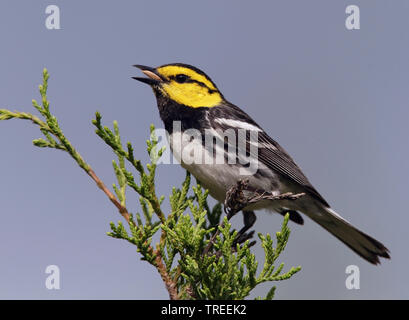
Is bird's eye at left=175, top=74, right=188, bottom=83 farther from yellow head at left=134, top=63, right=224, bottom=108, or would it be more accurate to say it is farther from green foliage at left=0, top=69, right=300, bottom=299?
green foliage at left=0, top=69, right=300, bottom=299


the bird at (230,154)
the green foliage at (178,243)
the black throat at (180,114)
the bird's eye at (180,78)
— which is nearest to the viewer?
the green foliage at (178,243)

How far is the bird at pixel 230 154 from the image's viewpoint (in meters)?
4.11

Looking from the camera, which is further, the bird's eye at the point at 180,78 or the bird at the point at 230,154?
the bird's eye at the point at 180,78

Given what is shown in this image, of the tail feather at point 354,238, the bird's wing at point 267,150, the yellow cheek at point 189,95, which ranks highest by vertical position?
the yellow cheek at point 189,95

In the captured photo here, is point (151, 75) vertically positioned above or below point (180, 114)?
above

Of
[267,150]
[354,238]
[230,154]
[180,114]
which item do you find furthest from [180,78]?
[354,238]

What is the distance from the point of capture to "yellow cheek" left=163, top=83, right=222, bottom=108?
4.49 meters

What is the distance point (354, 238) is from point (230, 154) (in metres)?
1.51

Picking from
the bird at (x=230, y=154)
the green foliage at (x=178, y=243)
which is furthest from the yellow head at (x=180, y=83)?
the green foliage at (x=178, y=243)

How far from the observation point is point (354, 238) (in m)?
4.72

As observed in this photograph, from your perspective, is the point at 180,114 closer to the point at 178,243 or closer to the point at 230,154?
the point at 230,154

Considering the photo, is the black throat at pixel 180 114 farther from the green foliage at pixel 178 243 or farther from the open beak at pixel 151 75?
the green foliage at pixel 178 243

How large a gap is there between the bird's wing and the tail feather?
0.55 feet
